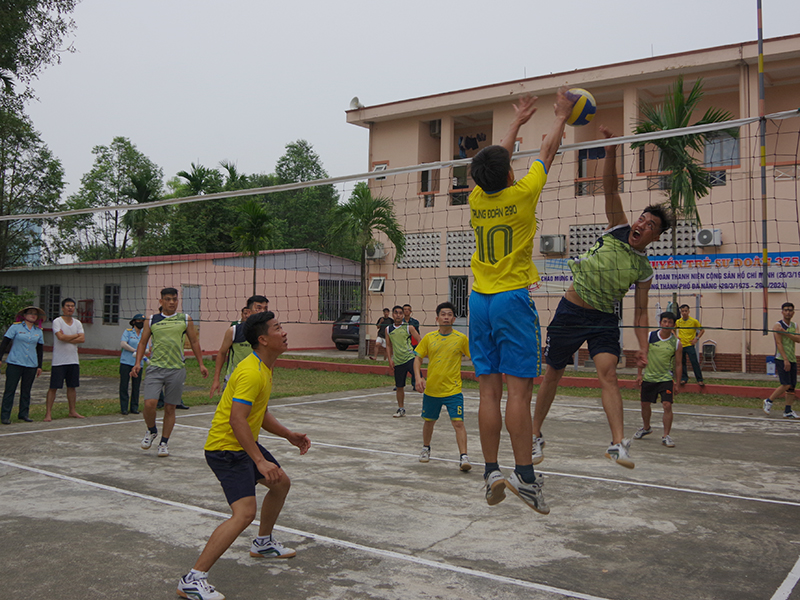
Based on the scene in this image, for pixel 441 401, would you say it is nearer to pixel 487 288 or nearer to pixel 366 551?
pixel 366 551

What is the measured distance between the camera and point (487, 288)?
393cm

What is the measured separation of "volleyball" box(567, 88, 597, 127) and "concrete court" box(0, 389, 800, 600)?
298 centimetres

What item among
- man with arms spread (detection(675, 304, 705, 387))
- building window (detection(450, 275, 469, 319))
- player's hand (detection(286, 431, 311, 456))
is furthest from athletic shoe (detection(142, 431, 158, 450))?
building window (detection(450, 275, 469, 319))

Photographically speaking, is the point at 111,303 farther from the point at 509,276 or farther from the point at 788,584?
the point at 788,584

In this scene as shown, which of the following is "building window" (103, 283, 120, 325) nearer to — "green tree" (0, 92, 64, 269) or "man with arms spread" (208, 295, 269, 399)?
"green tree" (0, 92, 64, 269)

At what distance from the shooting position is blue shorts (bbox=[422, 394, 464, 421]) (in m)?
7.93

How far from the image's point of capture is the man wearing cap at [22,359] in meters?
10.1

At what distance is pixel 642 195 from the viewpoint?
1700 cm

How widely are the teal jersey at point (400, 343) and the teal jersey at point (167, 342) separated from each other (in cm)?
446

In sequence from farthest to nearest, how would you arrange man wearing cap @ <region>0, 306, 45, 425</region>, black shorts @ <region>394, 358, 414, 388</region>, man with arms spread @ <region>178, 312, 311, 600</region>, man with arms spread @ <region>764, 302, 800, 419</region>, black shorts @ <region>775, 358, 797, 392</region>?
1. black shorts @ <region>394, 358, 414, 388</region>
2. black shorts @ <region>775, 358, 797, 392</region>
3. man with arms spread @ <region>764, 302, 800, 419</region>
4. man wearing cap @ <region>0, 306, 45, 425</region>
5. man with arms spread @ <region>178, 312, 311, 600</region>

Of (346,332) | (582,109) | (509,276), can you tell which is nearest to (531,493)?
(509,276)

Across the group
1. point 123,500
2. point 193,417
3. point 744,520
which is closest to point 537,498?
point 744,520

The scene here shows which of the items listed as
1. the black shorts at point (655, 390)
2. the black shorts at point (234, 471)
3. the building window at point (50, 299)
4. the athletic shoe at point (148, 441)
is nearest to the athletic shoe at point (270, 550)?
the black shorts at point (234, 471)

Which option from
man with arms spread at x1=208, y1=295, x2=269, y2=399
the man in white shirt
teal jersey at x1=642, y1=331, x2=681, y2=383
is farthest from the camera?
the man in white shirt
